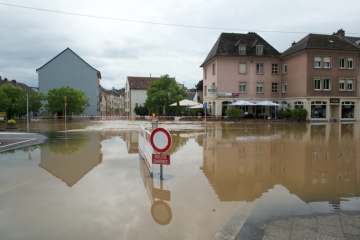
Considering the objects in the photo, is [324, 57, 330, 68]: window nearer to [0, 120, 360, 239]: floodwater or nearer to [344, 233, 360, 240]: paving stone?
[0, 120, 360, 239]: floodwater

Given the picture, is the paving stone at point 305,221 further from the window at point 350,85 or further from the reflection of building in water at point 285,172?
the window at point 350,85

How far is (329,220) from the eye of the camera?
15.2 ft

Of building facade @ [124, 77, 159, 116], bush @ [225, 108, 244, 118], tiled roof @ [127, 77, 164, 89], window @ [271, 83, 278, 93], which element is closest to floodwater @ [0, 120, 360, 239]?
bush @ [225, 108, 244, 118]

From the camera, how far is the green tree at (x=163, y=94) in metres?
59.0

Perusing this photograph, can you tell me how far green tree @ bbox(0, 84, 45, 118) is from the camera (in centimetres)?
4085

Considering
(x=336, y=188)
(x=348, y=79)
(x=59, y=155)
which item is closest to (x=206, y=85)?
(x=348, y=79)

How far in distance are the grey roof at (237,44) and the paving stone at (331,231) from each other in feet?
129

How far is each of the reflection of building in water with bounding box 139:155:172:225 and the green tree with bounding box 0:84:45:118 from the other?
130 ft

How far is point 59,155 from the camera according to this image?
10805 millimetres

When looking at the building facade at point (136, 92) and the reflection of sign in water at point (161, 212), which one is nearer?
the reflection of sign in water at point (161, 212)

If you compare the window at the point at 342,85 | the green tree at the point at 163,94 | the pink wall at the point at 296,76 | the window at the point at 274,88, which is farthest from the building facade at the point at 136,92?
the window at the point at 342,85

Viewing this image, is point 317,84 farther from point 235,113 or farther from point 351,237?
point 351,237

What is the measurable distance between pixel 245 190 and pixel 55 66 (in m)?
56.0

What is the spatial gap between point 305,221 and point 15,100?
46165mm
